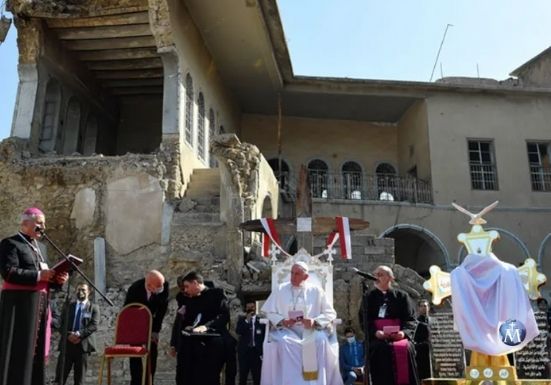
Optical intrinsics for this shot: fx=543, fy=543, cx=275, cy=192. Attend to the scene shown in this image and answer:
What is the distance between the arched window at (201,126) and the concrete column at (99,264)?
462 cm

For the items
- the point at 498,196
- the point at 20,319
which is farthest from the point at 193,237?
the point at 498,196

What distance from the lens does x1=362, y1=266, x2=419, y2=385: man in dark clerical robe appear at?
610 cm

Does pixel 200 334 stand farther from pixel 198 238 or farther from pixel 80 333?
pixel 198 238

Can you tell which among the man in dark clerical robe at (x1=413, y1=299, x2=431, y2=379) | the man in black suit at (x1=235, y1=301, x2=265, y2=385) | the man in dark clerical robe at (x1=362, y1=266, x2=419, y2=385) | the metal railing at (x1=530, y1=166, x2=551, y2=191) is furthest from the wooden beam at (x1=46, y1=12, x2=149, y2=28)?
the metal railing at (x1=530, y1=166, x2=551, y2=191)

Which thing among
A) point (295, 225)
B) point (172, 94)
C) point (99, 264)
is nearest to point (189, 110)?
point (172, 94)

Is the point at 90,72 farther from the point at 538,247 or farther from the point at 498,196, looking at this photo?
the point at 538,247

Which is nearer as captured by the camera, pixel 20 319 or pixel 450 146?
pixel 20 319

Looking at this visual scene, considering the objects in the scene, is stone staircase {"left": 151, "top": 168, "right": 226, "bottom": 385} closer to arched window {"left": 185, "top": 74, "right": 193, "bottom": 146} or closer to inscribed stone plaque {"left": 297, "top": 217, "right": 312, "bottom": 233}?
arched window {"left": 185, "top": 74, "right": 193, "bottom": 146}

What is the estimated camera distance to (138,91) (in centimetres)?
1761

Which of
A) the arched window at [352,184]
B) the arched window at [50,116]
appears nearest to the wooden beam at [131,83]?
the arched window at [50,116]

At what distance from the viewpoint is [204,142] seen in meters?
16.2

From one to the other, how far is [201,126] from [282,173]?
4.93m

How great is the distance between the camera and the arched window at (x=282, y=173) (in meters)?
19.5

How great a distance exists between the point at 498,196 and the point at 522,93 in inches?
157
